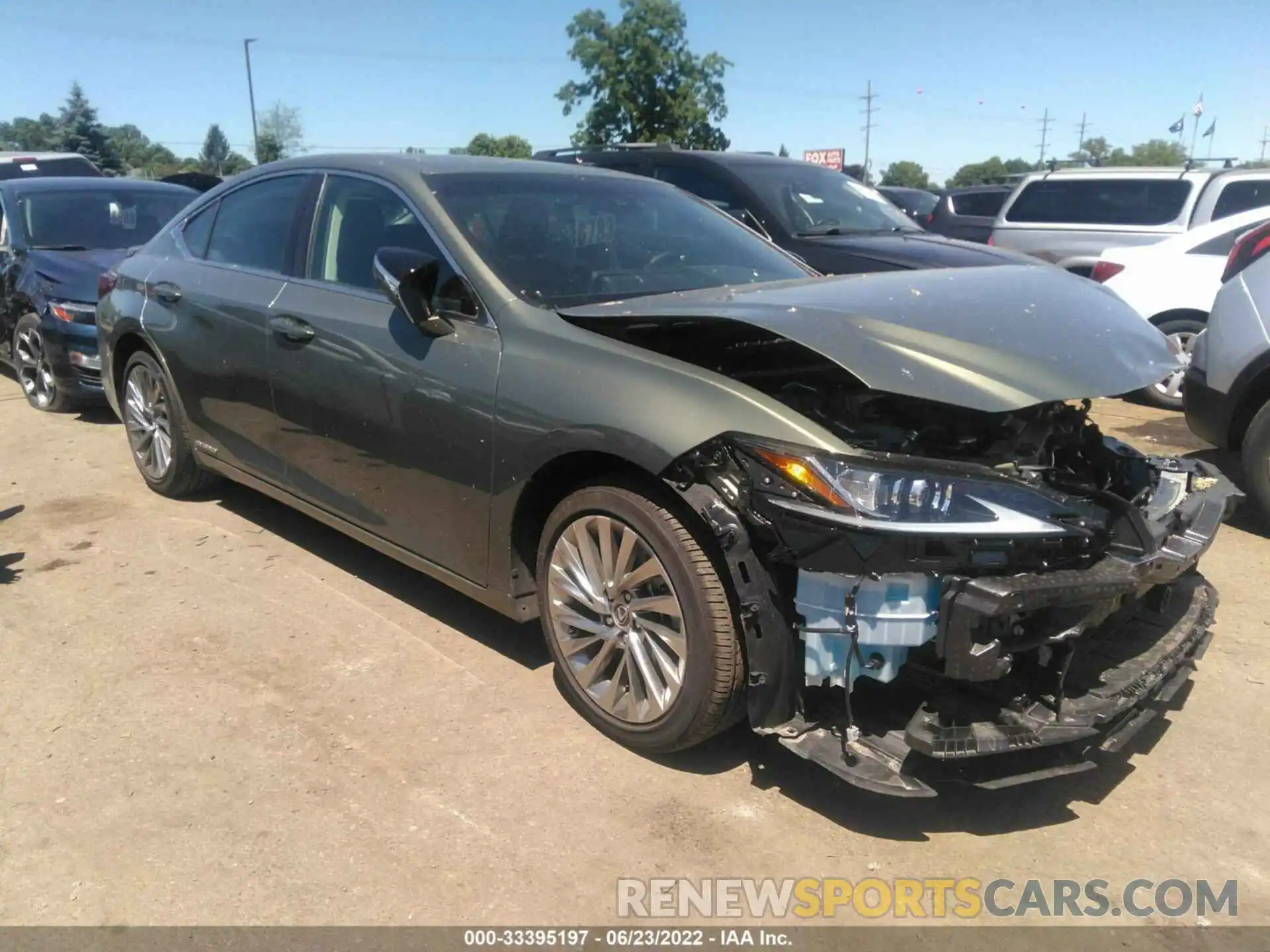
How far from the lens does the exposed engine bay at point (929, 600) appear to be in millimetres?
2527

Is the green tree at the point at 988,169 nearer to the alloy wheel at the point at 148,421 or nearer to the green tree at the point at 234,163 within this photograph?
the green tree at the point at 234,163

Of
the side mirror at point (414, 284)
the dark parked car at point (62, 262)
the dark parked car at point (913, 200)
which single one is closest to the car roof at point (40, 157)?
the dark parked car at point (62, 262)

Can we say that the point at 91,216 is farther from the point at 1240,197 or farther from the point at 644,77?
the point at 644,77

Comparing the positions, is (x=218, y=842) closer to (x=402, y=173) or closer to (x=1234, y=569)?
(x=402, y=173)

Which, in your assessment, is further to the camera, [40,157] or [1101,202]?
[40,157]

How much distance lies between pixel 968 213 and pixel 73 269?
11.7m

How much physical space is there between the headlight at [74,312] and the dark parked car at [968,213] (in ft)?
29.8

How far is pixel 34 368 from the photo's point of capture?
7.65 m

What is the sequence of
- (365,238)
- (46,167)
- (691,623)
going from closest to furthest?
(691,623)
(365,238)
(46,167)

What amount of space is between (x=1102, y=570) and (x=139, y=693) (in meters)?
3.07

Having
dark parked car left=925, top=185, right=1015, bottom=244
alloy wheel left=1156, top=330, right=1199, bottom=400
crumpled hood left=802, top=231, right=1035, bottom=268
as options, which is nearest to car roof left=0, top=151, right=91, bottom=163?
dark parked car left=925, top=185, right=1015, bottom=244

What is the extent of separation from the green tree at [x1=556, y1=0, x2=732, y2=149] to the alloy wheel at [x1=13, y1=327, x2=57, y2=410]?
28109mm

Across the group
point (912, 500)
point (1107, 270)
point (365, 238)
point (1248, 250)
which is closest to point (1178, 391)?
point (1107, 270)

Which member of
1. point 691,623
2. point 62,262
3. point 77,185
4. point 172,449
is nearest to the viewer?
point 691,623
